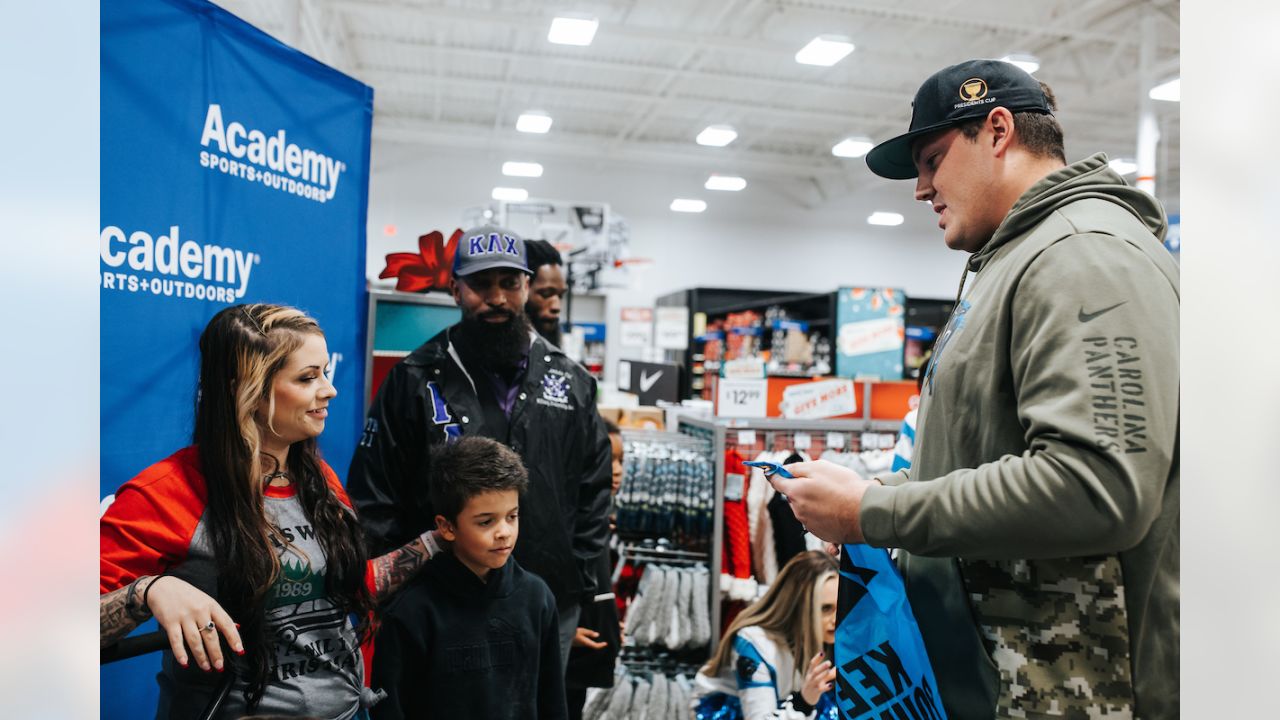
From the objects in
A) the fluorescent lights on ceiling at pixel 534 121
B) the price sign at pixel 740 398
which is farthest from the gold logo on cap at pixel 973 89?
the fluorescent lights on ceiling at pixel 534 121

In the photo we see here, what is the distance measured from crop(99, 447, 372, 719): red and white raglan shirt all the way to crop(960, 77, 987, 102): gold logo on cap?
1.35 meters

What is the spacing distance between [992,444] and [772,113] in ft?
39.9

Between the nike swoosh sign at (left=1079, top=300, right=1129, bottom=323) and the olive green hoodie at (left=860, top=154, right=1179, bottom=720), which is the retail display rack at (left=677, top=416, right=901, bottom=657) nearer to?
the olive green hoodie at (left=860, top=154, right=1179, bottom=720)

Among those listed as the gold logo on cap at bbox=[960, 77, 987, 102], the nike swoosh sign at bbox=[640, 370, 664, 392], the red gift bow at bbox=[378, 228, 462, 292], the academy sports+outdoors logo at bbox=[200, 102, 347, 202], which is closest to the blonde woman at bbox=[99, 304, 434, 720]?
the academy sports+outdoors logo at bbox=[200, 102, 347, 202]

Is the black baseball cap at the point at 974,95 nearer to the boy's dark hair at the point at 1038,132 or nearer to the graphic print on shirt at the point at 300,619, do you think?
the boy's dark hair at the point at 1038,132

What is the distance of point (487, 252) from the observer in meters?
2.62

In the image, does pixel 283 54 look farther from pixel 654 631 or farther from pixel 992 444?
pixel 654 631

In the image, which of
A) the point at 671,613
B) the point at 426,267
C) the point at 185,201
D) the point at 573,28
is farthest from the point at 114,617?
the point at 573,28

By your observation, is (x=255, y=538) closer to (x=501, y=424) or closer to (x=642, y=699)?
(x=501, y=424)

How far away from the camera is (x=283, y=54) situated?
2.15m

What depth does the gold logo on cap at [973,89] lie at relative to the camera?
1327 millimetres

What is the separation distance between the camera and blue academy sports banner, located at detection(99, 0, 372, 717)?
167cm

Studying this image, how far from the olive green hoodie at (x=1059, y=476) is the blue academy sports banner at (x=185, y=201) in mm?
1439

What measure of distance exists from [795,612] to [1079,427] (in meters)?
2.12
